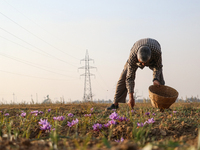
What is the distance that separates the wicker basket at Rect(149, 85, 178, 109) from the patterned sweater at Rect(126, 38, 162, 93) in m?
0.27

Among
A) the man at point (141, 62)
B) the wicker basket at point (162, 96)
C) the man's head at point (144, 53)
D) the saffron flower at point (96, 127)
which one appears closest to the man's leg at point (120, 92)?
the man at point (141, 62)

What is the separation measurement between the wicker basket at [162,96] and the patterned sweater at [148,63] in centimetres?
27

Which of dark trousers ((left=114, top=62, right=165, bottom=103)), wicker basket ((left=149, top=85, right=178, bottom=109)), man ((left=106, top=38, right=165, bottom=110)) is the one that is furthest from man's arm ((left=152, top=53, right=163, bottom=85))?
dark trousers ((left=114, top=62, right=165, bottom=103))

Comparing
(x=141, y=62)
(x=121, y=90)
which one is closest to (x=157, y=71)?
(x=141, y=62)

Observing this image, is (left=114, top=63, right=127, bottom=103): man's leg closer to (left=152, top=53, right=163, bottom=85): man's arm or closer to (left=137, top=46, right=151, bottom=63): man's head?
(left=152, top=53, right=163, bottom=85): man's arm

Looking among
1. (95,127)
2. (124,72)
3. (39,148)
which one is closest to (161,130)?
(95,127)

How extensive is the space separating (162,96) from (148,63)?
31.8 inches

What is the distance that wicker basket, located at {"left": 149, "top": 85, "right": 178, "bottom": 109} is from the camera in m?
4.37

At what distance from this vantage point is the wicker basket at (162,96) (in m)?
4.37

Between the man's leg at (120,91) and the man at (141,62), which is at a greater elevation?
the man at (141,62)

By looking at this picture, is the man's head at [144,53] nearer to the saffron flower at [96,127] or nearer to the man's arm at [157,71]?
the man's arm at [157,71]

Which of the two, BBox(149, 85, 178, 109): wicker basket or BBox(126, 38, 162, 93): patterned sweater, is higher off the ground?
BBox(126, 38, 162, 93): patterned sweater

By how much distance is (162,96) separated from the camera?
14.5 ft

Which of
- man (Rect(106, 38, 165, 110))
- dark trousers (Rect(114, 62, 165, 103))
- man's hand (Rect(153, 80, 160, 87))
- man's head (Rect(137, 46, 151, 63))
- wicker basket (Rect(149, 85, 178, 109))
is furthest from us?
dark trousers (Rect(114, 62, 165, 103))
